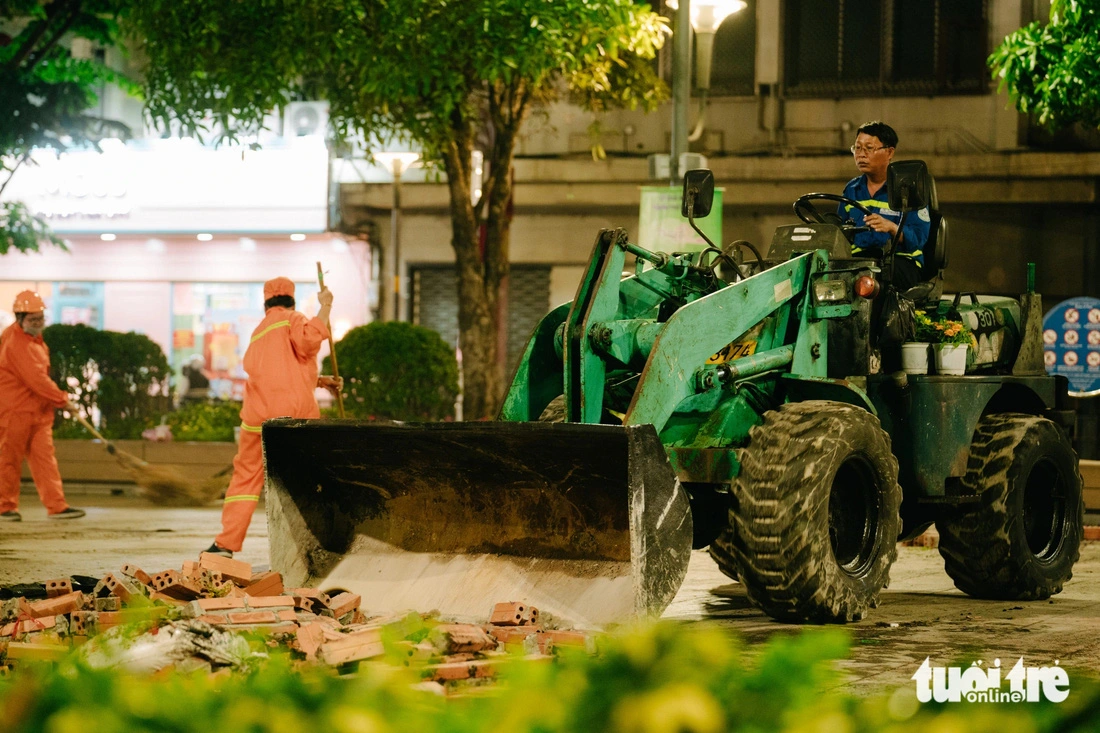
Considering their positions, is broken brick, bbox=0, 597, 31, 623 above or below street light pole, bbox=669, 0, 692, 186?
below

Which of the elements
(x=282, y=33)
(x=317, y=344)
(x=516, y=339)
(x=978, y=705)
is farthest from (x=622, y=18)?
(x=978, y=705)

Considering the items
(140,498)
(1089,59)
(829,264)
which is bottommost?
(140,498)

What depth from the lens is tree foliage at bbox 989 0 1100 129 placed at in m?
14.3

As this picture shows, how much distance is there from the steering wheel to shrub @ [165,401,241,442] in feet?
34.4

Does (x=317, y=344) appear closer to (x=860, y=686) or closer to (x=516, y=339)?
(x=860, y=686)

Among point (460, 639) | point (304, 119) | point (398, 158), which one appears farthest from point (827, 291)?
point (304, 119)

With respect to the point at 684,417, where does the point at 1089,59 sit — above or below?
above

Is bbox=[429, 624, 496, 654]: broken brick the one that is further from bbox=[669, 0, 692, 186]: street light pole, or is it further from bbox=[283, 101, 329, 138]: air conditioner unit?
bbox=[283, 101, 329, 138]: air conditioner unit

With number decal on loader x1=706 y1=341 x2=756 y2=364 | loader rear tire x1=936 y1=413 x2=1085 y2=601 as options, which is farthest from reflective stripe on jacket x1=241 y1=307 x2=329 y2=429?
loader rear tire x1=936 y1=413 x2=1085 y2=601

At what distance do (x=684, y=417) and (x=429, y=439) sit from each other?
127cm

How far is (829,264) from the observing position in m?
7.93

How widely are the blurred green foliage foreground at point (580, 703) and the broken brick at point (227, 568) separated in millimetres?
5543

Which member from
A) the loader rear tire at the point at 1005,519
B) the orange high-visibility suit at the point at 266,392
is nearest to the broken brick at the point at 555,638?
the loader rear tire at the point at 1005,519

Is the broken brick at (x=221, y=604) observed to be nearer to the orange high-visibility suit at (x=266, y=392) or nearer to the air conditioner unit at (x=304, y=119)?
the orange high-visibility suit at (x=266, y=392)
